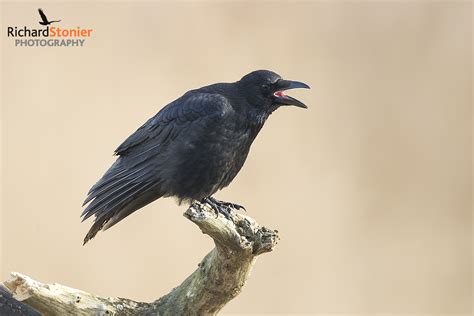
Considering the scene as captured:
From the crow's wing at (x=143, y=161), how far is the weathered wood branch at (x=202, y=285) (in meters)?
0.69

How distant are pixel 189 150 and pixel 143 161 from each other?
0.34m

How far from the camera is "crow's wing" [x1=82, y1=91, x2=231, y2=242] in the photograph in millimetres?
5039

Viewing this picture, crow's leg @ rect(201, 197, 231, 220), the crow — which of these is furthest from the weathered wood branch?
the crow

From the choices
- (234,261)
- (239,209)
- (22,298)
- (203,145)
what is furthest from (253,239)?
(22,298)

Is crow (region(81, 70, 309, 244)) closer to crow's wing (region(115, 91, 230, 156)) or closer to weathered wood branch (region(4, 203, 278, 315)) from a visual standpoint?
crow's wing (region(115, 91, 230, 156))

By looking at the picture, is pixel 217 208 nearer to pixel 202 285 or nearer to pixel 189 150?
pixel 202 285

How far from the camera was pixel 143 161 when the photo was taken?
521 cm

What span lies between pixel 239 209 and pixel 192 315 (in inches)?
29.5

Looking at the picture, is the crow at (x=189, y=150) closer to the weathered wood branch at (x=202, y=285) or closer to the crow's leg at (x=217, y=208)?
the crow's leg at (x=217, y=208)

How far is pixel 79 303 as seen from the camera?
175 inches

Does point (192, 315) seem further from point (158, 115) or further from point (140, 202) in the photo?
point (158, 115)

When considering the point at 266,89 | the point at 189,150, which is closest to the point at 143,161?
the point at 189,150

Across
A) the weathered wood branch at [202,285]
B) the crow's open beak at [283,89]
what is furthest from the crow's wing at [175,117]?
the weathered wood branch at [202,285]

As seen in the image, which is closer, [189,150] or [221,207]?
[221,207]
